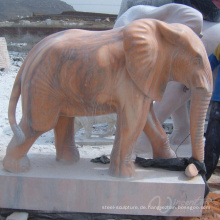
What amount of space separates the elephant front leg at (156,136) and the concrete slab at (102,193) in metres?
0.23

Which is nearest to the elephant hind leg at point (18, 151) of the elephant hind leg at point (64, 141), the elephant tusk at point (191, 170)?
the elephant hind leg at point (64, 141)

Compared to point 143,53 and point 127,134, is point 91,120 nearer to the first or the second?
point 127,134

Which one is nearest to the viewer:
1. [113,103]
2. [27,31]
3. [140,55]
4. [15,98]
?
[140,55]

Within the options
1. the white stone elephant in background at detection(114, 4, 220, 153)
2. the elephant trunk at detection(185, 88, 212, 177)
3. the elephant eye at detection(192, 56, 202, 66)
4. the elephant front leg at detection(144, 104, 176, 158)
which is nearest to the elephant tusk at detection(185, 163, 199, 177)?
the elephant trunk at detection(185, 88, 212, 177)

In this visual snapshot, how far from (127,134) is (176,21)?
2.24 ft

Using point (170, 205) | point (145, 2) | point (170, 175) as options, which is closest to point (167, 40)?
point (170, 175)

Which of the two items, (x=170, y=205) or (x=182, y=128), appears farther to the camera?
(x=182, y=128)

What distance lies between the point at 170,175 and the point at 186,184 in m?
0.10

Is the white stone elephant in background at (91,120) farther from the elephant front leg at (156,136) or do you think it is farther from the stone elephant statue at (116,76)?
the stone elephant statue at (116,76)

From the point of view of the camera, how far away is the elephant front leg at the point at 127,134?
1.55m

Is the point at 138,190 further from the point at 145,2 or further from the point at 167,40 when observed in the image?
the point at 145,2

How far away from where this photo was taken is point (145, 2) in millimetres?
3154

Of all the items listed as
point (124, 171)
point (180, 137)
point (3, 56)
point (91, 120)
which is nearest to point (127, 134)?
point (124, 171)

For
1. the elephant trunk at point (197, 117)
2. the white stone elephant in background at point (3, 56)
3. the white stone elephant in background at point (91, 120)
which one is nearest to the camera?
the elephant trunk at point (197, 117)
